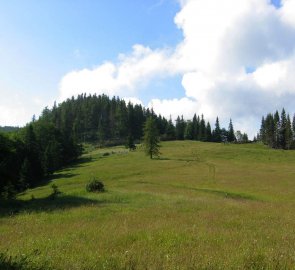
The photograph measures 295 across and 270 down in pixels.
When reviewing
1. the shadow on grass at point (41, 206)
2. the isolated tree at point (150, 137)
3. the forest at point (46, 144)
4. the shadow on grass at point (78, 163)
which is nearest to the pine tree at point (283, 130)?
the forest at point (46, 144)

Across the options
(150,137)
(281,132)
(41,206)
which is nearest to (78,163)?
(150,137)

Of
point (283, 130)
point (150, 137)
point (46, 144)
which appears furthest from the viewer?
point (283, 130)

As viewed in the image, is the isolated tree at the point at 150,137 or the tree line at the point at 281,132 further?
the tree line at the point at 281,132

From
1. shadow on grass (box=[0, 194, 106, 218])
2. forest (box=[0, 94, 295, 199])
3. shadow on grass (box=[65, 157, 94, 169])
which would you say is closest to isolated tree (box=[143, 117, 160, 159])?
shadow on grass (box=[65, 157, 94, 169])

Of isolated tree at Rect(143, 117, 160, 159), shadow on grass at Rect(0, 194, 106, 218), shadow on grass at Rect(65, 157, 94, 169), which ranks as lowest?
shadow on grass at Rect(0, 194, 106, 218)

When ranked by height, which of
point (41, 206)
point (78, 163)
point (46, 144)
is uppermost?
point (46, 144)

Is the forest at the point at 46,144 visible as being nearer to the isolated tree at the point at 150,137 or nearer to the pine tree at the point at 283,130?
the pine tree at the point at 283,130

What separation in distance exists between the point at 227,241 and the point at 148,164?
87.4 metres

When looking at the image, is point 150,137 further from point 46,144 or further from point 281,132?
point 281,132

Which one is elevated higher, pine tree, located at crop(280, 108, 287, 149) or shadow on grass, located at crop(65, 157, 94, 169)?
pine tree, located at crop(280, 108, 287, 149)

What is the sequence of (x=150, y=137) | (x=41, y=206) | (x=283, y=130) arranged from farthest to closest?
1. (x=283, y=130)
2. (x=150, y=137)
3. (x=41, y=206)

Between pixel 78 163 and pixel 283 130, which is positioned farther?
pixel 283 130

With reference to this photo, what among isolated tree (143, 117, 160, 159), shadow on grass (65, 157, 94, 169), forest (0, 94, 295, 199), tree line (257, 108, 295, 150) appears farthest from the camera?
tree line (257, 108, 295, 150)

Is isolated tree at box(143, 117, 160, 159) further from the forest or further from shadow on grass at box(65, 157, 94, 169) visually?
the forest
